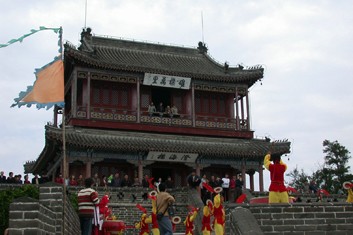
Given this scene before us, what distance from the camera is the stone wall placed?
278 inches

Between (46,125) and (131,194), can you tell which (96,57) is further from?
(131,194)

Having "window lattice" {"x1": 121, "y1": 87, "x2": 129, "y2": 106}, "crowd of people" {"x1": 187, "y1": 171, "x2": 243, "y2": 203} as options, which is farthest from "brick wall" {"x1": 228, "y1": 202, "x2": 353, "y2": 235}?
"window lattice" {"x1": 121, "y1": 87, "x2": 129, "y2": 106}

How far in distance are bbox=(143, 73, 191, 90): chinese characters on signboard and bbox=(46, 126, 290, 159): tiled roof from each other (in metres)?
2.53

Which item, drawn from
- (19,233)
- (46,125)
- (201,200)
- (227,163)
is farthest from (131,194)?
(19,233)

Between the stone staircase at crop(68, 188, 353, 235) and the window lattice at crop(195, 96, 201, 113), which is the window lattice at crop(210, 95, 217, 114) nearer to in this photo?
the window lattice at crop(195, 96, 201, 113)

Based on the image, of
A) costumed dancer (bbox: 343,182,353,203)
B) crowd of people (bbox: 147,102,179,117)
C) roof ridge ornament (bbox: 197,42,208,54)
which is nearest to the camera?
costumed dancer (bbox: 343,182,353,203)

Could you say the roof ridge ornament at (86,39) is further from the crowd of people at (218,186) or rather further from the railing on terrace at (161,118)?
the crowd of people at (218,186)

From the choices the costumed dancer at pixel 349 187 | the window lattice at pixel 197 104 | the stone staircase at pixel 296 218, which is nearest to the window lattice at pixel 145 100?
→ the window lattice at pixel 197 104

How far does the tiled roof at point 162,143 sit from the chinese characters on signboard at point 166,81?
253cm

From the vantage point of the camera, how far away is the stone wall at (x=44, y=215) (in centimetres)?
706

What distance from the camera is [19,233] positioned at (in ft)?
23.0

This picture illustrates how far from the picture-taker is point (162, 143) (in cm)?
2564

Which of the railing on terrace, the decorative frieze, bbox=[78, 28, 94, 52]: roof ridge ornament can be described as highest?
bbox=[78, 28, 94, 52]: roof ridge ornament

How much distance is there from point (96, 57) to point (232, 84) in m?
7.15
